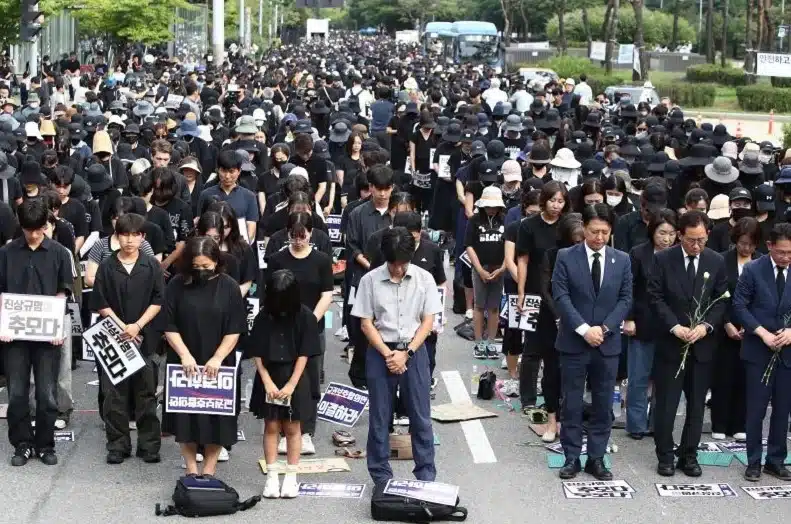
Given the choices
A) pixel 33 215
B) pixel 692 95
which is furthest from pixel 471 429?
pixel 692 95

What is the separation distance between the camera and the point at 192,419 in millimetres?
10328

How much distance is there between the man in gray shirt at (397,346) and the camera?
1020 centimetres

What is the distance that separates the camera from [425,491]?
9.91m

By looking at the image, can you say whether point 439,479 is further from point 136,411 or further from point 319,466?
point 136,411

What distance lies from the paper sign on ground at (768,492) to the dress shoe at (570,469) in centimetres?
115

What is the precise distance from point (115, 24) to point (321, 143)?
37.6 metres

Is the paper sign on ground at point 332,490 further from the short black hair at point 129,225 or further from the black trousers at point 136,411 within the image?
the short black hair at point 129,225

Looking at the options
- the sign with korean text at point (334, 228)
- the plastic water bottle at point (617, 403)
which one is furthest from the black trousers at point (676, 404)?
the sign with korean text at point (334, 228)

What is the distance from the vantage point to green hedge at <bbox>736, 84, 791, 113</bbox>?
5403cm

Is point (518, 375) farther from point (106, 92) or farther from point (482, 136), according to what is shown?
point (106, 92)

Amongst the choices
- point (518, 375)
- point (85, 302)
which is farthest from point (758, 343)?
point (85, 302)

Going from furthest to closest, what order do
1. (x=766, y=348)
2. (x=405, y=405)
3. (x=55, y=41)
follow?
1. (x=55, y=41)
2. (x=766, y=348)
3. (x=405, y=405)

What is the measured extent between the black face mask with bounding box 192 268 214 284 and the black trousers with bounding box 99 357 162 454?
1.15 meters

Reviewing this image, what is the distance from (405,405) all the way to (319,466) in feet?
3.69
